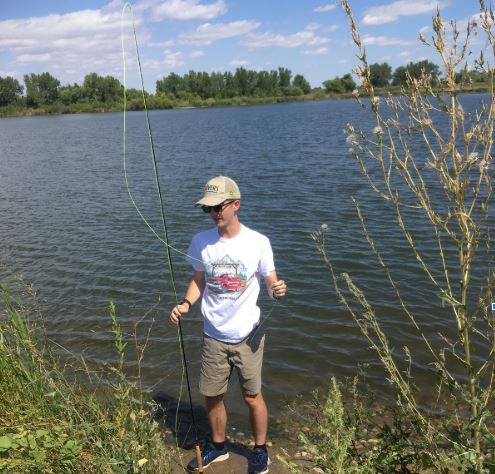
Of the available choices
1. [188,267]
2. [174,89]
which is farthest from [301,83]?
[188,267]

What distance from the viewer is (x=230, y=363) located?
3.83 metres

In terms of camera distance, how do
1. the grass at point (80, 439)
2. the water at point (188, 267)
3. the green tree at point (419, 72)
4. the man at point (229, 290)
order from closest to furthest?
the green tree at point (419, 72)
the grass at point (80, 439)
the man at point (229, 290)
the water at point (188, 267)

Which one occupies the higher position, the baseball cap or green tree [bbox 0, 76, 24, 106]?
green tree [bbox 0, 76, 24, 106]

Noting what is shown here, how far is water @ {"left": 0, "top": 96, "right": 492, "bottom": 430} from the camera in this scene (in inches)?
253

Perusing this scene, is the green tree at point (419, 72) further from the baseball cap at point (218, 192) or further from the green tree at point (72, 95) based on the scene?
the green tree at point (72, 95)

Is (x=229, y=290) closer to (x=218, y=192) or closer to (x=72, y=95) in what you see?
(x=218, y=192)

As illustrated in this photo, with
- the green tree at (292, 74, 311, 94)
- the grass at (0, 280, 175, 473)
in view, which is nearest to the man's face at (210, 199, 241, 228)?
the grass at (0, 280, 175, 473)

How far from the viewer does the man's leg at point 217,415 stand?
3947mm

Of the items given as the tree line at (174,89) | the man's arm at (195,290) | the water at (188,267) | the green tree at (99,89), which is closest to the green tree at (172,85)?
the tree line at (174,89)

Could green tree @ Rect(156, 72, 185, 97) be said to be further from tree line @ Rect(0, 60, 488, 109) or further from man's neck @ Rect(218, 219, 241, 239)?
man's neck @ Rect(218, 219, 241, 239)

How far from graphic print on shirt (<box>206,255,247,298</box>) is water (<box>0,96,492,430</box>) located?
2167 mm

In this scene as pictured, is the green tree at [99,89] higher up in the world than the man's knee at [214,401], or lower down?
higher up

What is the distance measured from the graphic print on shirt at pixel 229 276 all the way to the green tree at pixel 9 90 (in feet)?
393

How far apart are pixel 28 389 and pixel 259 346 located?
6.26ft
